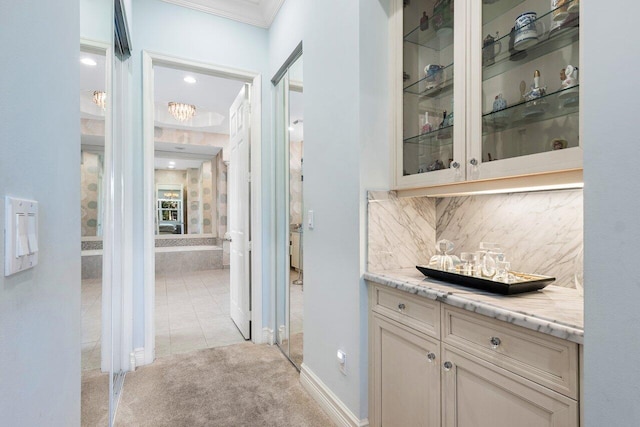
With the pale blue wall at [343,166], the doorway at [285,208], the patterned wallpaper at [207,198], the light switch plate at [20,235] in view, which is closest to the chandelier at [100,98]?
the light switch plate at [20,235]

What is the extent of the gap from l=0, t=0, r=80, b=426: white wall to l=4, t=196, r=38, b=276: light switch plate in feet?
0.06

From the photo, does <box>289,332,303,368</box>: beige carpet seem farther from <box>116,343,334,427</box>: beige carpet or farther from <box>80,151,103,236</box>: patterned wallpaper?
<box>80,151,103,236</box>: patterned wallpaper

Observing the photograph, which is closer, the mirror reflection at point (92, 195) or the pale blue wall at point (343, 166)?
the mirror reflection at point (92, 195)

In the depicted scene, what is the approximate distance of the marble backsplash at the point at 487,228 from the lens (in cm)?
136

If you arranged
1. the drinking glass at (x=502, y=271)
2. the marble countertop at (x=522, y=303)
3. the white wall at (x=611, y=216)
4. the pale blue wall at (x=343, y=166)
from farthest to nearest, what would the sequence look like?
the pale blue wall at (x=343, y=166) → the drinking glass at (x=502, y=271) → the marble countertop at (x=522, y=303) → the white wall at (x=611, y=216)

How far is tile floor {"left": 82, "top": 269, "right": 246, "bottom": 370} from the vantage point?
4.21ft

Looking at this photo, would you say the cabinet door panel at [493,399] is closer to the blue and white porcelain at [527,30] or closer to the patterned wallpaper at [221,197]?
the blue and white porcelain at [527,30]

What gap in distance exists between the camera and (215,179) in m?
8.21

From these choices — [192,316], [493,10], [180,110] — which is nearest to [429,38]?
[493,10]

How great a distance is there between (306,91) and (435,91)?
1.01 meters

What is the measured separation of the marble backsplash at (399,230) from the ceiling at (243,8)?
81.5 inches

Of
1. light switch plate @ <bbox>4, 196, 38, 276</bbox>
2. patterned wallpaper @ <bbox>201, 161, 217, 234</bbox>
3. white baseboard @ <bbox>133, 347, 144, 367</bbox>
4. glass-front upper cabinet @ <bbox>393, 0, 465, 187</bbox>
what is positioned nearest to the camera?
light switch plate @ <bbox>4, 196, 38, 276</bbox>

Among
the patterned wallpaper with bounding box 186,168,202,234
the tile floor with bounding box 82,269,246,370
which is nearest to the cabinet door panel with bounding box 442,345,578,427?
the tile floor with bounding box 82,269,246,370

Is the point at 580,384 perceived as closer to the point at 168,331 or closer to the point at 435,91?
the point at 435,91
